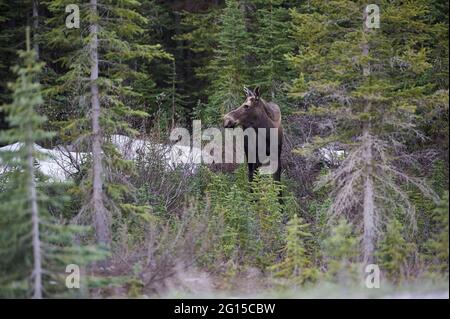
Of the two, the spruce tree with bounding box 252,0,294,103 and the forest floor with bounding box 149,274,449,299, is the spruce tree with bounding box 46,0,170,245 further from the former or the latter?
the spruce tree with bounding box 252,0,294,103

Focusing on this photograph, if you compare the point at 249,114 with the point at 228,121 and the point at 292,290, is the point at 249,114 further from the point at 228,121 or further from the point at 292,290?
the point at 292,290

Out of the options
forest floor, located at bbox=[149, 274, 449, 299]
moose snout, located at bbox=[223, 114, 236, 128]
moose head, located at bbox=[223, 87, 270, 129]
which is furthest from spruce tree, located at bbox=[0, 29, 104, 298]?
moose head, located at bbox=[223, 87, 270, 129]

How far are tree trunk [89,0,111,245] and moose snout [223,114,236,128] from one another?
540cm

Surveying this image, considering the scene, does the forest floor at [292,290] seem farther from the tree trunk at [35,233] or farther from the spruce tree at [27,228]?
the tree trunk at [35,233]

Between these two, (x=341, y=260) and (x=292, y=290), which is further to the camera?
(x=341, y=260)

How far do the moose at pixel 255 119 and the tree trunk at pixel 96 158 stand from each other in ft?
17.9

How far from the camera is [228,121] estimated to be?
15227 mm

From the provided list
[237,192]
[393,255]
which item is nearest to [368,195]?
[393,255]

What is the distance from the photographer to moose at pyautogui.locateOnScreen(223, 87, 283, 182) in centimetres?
1534

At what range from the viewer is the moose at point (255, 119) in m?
15.3

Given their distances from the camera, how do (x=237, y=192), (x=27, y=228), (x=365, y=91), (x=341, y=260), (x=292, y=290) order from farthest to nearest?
1. (x=237, y=192)
2. (x=365, y=91)
3. (x=341, y=260)
4. (x=292, y=290)
5. (x=27, y=228)

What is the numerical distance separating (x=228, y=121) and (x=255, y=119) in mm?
855
